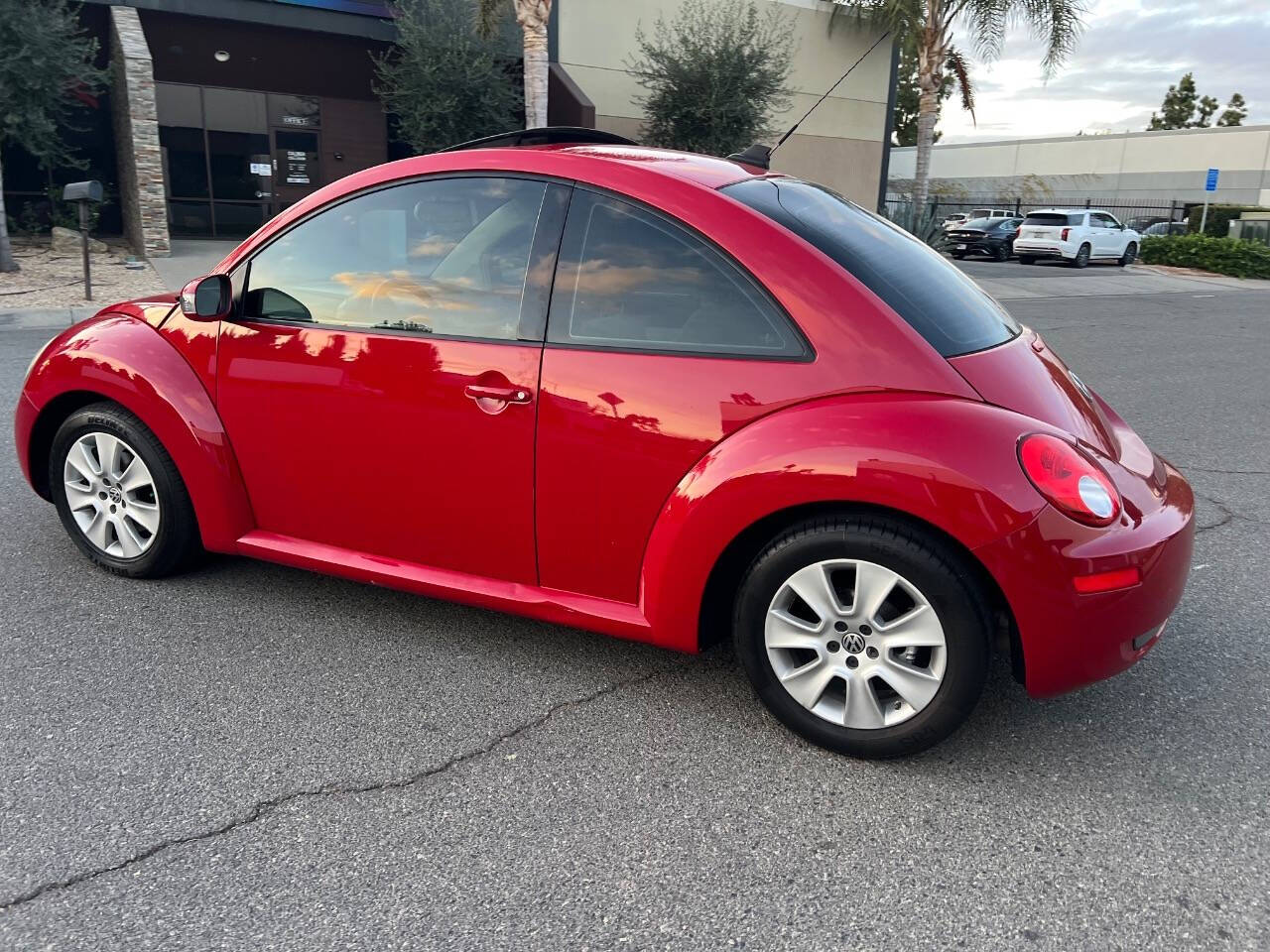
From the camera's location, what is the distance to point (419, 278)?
3.17 m

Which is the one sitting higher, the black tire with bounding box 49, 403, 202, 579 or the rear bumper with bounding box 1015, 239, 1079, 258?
the rear bumper with bounding box 1015, 239, 1079, 258

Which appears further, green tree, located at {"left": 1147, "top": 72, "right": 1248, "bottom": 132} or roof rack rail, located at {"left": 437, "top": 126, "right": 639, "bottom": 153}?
green tree, located at {"left": 1147, "top": 72, "right": 1248, "bottom": 132}

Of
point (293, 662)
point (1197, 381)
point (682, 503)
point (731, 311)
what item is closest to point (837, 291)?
point (731, 311)

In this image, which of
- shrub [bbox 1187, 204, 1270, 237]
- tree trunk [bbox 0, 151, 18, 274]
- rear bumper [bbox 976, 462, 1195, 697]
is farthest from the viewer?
shrub [bbox 1187, 204, 1270, 237]

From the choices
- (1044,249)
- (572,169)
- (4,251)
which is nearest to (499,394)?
(572,169)

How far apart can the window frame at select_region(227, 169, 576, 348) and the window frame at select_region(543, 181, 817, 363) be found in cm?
2

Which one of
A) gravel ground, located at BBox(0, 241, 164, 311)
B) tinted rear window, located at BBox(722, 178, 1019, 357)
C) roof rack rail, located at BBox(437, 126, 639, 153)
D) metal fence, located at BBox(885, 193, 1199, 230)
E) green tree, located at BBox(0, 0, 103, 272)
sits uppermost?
green tree, located at BBox(0, 0, 103, 272)

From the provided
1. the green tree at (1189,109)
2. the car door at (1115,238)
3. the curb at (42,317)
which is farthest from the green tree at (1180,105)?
the curb at (42,317)

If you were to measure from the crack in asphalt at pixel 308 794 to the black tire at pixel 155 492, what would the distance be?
1.50m

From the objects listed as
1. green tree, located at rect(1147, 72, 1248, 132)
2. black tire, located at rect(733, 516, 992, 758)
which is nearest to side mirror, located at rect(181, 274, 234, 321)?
black tire, located at rect(733, 516, 992, 758)

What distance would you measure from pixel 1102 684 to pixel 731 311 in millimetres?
1743

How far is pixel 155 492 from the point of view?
3600 millimetres

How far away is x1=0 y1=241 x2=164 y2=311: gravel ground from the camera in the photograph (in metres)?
12.1

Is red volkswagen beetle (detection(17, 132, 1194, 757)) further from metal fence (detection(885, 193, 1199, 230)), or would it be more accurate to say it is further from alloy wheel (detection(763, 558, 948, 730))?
metal fence (detection(885, 193, 1199, 230))
